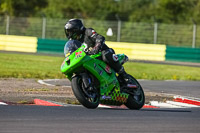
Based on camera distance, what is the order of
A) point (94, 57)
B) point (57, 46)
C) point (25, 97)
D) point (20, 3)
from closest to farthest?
point (94, 57) < point (25, 97) < point (57, 46) < point (20, 3)

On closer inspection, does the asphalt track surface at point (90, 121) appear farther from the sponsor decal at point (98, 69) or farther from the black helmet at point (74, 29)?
the black helmet at point (74, 29)

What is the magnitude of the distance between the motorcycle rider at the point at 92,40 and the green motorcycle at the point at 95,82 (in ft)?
0.32

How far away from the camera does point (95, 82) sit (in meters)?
8.34

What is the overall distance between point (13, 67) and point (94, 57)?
11528 mm

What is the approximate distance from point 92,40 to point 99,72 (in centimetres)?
62

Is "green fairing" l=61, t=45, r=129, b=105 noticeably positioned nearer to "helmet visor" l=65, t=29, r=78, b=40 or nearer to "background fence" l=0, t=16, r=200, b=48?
"helmet visor" l=65, t=29, r=78, b=40

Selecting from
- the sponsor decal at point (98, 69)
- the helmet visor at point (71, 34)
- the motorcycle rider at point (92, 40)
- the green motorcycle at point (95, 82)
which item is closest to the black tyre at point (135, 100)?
the green motorcycle at point (95, 82)

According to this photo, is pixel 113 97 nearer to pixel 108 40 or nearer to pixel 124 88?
pixel 124 88

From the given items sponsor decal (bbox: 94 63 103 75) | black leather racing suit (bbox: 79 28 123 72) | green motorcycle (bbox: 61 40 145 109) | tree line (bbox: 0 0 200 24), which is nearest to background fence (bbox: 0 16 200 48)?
tree line (bbox: 0 0 200 24)

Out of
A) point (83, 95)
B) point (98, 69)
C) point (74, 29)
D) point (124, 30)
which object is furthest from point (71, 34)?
point (124, 30)

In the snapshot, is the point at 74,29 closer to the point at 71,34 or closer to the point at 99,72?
the point at 71,34

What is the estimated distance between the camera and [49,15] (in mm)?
49156

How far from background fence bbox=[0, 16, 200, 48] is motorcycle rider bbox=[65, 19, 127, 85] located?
21073 millimetres

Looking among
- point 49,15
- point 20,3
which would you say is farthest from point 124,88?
point 20,3
